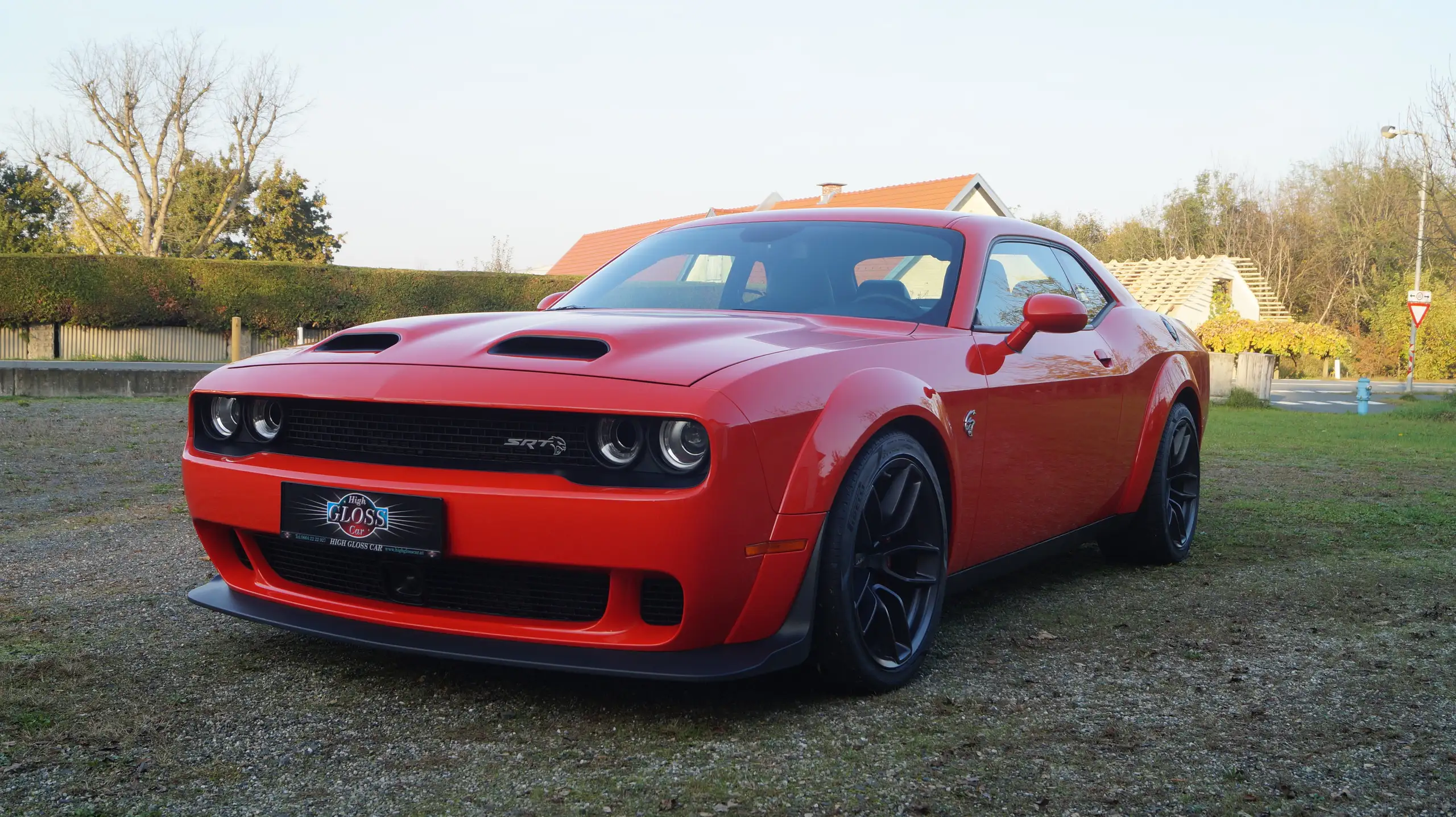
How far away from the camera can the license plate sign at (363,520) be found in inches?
106

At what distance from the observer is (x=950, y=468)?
332 centimetres

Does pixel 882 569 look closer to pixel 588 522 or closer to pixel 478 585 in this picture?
pixel 588 522

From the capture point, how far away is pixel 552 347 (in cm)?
293

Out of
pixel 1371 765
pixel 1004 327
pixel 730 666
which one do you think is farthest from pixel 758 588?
pixel 1004 327

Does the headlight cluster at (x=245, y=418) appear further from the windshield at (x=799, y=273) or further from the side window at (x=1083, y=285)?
the side window at (x=1083, y=285)

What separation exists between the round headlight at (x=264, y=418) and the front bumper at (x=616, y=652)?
0.50 metres

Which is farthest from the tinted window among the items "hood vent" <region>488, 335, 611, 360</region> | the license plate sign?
the license plate sign

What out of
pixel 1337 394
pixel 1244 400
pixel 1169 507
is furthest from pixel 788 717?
pixel 1337 394

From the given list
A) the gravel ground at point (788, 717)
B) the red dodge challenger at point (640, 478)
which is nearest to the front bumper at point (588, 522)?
the red dodge challenger at point (640, 478)

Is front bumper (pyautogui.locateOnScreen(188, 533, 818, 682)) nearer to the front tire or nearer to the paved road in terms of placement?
the front tire

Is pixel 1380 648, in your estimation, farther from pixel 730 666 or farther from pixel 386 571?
pixel 386 571

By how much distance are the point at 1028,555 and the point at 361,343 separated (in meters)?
2.19

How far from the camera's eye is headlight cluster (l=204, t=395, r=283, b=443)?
3.10m

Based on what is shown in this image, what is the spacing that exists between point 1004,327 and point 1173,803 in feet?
6.08
